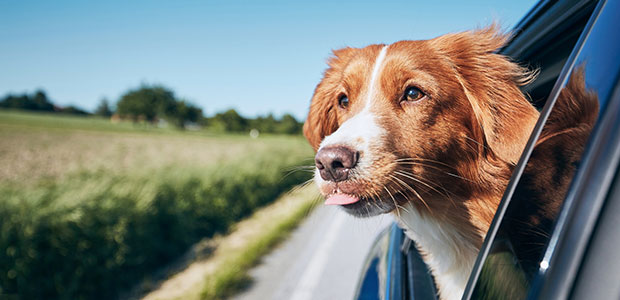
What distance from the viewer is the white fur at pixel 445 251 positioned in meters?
1.62

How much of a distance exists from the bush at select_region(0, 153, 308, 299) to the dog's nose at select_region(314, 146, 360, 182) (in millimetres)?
4578

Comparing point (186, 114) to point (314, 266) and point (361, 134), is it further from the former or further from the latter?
point (361, 134)

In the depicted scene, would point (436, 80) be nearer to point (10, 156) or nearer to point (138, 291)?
point (138, 291)

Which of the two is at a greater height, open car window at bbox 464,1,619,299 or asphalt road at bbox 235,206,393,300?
open car window at bbox 464,1,619,299

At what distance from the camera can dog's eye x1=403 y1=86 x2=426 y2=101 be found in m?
1.87

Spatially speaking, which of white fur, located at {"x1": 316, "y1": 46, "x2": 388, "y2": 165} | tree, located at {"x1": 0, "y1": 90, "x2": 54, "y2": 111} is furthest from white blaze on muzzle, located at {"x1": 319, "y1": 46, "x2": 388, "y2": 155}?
tree, located at {"x1": 0, "y1": 90, "x2": 54, "y2": 111}

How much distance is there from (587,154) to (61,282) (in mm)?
5793

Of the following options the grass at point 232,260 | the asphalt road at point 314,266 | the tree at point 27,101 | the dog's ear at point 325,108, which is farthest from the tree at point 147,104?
the dog's ear at point 325,108

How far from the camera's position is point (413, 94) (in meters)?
1.90

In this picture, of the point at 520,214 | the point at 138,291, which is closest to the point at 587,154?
the point at 520,214

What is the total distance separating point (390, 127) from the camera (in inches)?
69.7

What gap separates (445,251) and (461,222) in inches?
6.0

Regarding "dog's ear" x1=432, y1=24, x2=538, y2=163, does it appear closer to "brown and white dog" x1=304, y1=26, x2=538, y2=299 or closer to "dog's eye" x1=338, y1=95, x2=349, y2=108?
"brown and white dog" x1=304, y1=26, x2=538, y2=299

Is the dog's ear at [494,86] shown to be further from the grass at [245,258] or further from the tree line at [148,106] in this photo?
the tree line at [148,106]
